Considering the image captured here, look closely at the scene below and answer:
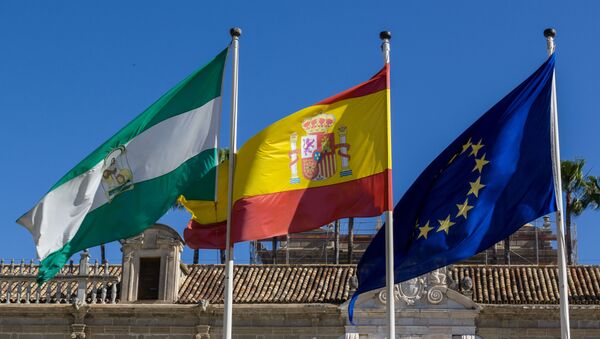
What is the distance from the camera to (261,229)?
20891mm

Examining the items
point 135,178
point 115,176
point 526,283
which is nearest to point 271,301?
point 526,283

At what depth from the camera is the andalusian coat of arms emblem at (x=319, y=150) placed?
2102cm

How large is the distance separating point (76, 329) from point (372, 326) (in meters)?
7.95

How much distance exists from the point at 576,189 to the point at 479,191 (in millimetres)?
30170

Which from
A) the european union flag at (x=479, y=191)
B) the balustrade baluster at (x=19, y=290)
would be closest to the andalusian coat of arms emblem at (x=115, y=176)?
the european union flag at (x=479, y=191)

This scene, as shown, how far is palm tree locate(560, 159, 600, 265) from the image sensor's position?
48.8 meters

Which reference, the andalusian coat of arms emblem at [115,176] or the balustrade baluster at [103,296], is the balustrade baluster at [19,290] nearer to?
the balustrade baluster at [103,296]

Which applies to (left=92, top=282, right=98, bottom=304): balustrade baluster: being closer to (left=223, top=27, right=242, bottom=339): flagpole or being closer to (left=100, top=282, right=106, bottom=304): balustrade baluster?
(left=100, top=282, right=106, bottom=304): balustrade baluster

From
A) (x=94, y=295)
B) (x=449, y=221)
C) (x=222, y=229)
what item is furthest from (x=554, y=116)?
(x=94, y=295)

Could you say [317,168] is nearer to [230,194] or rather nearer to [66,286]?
[230,194]

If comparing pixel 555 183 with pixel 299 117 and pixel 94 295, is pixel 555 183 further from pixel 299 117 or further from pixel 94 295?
pixel 94 295

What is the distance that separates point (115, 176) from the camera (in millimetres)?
21156

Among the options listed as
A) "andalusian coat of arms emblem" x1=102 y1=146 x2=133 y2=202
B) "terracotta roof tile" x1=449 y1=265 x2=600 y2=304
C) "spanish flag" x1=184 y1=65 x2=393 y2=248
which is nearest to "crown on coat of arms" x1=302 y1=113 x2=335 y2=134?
"spanish flag" x1=184 y1=65 x2=393 y2=248

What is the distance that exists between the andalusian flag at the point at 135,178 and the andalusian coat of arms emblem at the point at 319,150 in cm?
139
